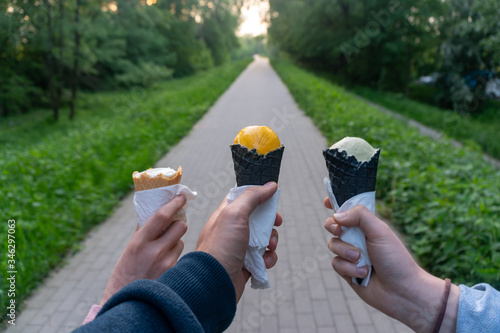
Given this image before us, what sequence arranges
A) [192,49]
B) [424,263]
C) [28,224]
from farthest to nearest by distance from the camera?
[192,49], [28,224], [424,263]

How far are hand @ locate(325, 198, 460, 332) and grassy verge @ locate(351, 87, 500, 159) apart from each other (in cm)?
895

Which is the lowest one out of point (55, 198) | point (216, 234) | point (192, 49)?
point (55, 198)

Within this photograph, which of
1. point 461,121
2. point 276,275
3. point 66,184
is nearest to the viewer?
point 276,275

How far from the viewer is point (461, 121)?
16.8 metres

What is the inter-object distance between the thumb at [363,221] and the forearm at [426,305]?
0.35 metres

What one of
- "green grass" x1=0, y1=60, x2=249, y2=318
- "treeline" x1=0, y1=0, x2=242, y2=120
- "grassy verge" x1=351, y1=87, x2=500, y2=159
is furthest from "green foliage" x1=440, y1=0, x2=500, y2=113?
"green grass" x1=0, y1=60, x2=249, y2=318

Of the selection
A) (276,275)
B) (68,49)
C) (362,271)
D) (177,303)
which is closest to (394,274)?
(362,271)

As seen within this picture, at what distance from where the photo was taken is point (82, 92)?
74.4 feet

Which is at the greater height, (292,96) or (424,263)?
(292,96)

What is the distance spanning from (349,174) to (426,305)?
77 cm

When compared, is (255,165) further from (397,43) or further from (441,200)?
(397,43)

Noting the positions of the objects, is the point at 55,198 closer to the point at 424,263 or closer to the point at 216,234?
the point at 216,234

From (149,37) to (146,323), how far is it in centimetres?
3079

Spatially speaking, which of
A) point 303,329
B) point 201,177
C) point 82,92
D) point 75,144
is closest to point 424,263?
point 303,329
